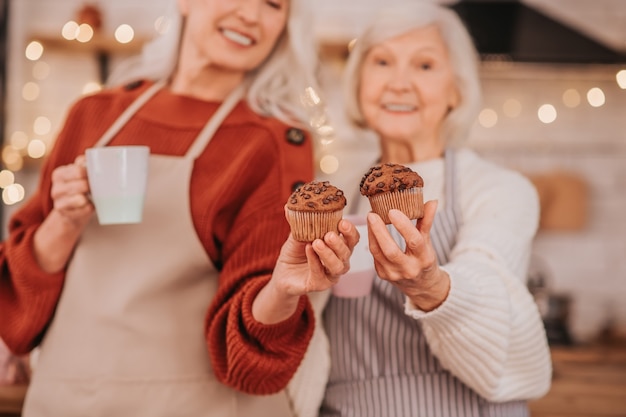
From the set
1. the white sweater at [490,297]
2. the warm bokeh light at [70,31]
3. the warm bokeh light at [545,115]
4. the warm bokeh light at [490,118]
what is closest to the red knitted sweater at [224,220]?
the white sweater at [490,297]

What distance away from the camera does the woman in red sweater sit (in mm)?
1009

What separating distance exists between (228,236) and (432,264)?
1.31 feet

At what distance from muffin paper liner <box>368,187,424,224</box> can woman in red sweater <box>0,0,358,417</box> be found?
8.7 inches

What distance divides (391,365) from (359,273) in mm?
203

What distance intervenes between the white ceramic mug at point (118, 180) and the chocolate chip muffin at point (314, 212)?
0.92 feet

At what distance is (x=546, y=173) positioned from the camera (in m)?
3.11

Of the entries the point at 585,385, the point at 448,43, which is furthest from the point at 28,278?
the point at 585,385

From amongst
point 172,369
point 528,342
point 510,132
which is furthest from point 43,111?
point 528,342

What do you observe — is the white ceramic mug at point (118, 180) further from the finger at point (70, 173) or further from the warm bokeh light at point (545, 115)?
the warm bokeh light at point (545, 115)

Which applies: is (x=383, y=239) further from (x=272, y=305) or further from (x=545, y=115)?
(x=545, y=115)

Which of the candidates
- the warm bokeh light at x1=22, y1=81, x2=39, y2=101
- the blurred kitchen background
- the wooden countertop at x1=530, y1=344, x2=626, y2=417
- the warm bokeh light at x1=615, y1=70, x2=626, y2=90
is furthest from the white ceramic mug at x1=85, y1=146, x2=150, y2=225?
the warm bokeh light at x1=615, y1=70, x2=626, y2=90

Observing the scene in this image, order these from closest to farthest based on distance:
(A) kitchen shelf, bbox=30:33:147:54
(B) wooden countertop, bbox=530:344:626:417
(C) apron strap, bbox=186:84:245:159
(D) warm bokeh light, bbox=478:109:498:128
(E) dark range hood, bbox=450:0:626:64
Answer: (C) apron strap, bbox=186:84:245:159 < (B) wooden countertop, bbox=530:344:626:417 < (E) dark range hood, bbox=450:0:626:64 < (A) kitchen shelf, bbox=30:33:147:54 < (D) warm bokeh light, bbox=478:109:498:128

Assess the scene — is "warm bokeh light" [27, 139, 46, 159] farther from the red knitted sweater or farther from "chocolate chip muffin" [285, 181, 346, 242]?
"chocolate chip muffin" [285, 181, 346, 242]

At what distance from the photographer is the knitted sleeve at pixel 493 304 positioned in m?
0.98
